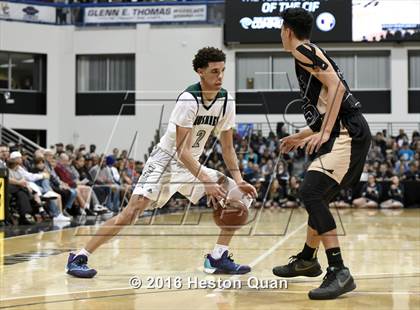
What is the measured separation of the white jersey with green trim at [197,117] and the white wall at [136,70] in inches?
794

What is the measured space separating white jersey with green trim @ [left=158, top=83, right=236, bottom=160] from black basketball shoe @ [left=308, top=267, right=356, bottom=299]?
168 cm

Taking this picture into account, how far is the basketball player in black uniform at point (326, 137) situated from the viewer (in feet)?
16.0

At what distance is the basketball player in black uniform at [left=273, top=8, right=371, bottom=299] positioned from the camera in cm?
487

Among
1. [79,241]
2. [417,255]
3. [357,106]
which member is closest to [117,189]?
[79,241]

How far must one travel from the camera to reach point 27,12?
26.7 meters

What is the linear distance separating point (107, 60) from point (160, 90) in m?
2.86

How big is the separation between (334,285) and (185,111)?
1.85m

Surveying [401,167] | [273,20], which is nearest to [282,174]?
[401,167]

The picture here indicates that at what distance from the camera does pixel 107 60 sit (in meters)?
28.0

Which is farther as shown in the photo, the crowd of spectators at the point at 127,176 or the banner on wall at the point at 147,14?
the banner on wall at the point at 147,14

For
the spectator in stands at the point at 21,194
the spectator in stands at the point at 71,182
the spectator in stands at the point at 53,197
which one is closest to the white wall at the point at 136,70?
the spectator in stands at the point at 71,182

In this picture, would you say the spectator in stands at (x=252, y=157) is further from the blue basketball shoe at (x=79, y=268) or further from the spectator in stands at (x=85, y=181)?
the blue basketball shoe at (x=79, y=268)

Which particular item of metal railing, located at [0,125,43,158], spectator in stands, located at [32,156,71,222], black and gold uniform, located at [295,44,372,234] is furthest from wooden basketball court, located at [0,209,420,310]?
metal railing, located at [0,125,43,158]

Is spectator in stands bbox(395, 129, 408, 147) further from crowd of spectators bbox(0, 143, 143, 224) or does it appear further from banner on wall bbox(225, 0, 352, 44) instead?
crowd of spectators bbox(0, 143, 143, 224)
